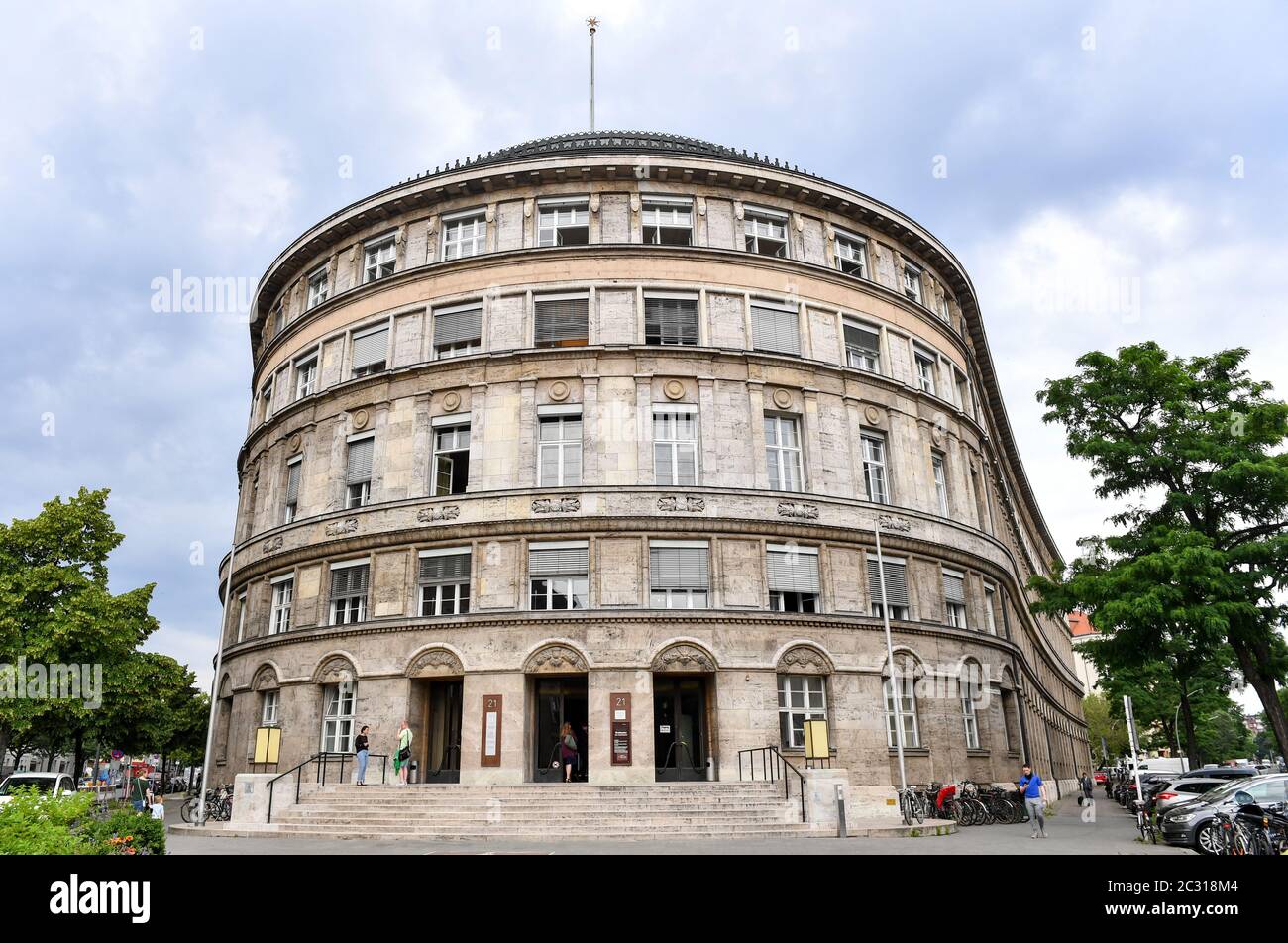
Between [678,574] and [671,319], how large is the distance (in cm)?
895

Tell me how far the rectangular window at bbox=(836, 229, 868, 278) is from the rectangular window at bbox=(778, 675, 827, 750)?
15.8 meters

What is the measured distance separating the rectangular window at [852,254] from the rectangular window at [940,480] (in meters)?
7.47

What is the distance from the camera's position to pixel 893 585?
29.4 metres

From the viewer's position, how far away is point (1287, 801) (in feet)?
60.1

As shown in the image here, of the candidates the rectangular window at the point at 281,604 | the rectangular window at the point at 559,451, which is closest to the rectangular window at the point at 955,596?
the rectangular window at the point at 559,451

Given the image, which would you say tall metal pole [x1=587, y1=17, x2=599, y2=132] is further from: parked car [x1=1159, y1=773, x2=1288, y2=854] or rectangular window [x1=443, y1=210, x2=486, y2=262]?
parked car [x1=1159, y1=773, x2=1288, y2=854]

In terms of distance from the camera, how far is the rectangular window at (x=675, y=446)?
1118 inches

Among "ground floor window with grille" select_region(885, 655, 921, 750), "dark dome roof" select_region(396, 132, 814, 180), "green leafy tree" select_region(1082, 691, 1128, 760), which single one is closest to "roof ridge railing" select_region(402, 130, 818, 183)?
"dark dome roof" select_region(396, 132, 814, 180)

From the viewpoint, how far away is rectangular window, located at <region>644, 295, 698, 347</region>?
30.2 meters

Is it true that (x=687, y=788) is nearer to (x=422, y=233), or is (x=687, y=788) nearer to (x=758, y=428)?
(x=758, y=428)

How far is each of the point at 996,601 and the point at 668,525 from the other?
50.9ft

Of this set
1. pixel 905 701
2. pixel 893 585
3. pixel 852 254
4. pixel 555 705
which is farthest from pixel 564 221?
pixel 905 701

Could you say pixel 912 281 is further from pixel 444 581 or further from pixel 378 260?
pixel 444 581

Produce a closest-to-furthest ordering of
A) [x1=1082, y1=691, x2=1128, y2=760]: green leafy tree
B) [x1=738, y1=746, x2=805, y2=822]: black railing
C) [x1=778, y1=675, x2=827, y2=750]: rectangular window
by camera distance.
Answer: [x1=738, y1=746, x2=805, y2=822]: black railing → [x1=778, y1=675, x2=827, y2=750]: rectangular window → [x1=1082, y1=691, x2=1128, y2=760]: green leafy tree
